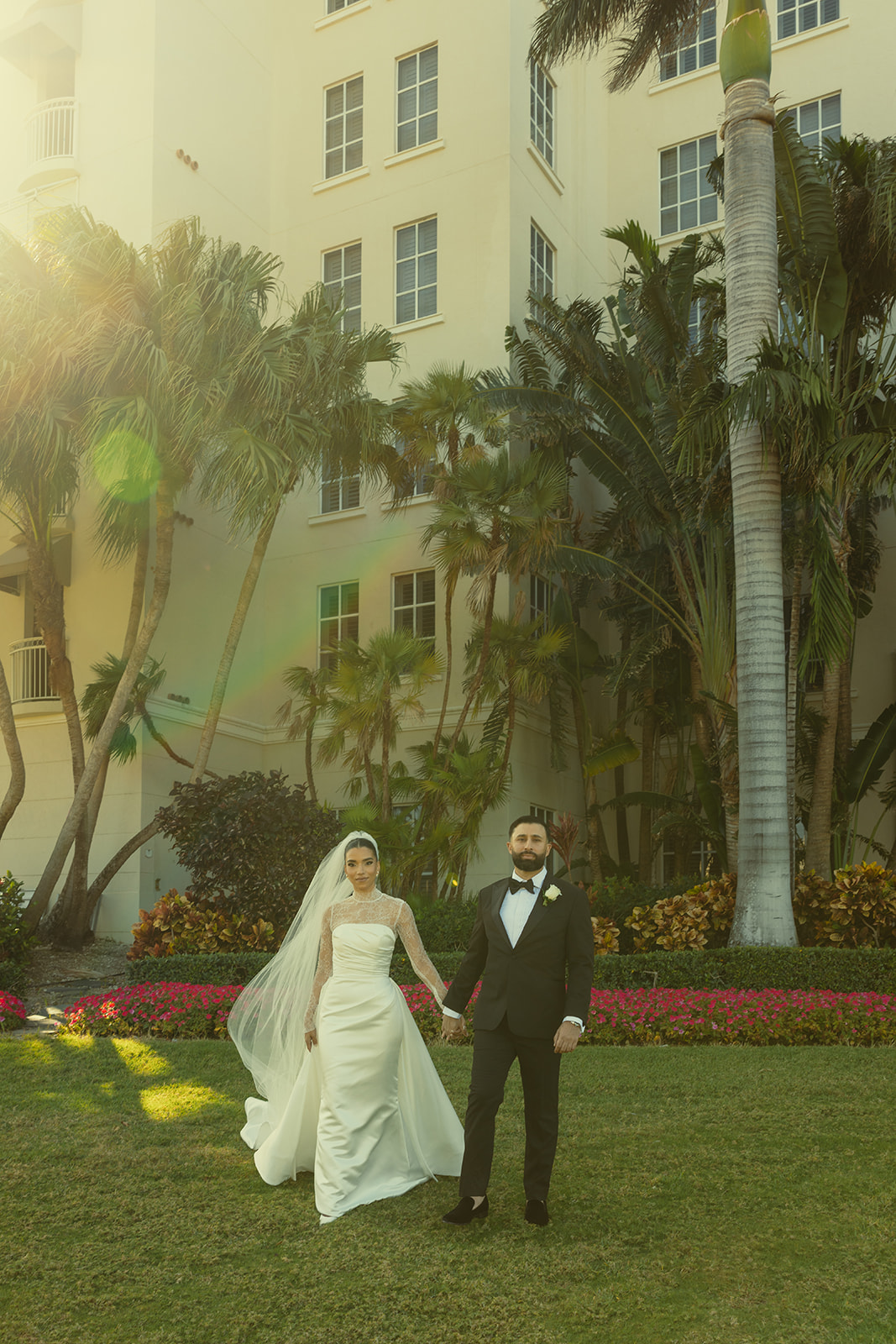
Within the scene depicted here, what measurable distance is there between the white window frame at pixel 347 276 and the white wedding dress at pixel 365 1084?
57.3 ft

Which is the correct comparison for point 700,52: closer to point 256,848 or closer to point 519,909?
point 256,848

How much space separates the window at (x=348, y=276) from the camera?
21.8 m

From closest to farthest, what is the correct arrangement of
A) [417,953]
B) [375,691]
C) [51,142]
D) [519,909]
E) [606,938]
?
[519,909] → [417,953] → [606,938] → [375,691] → [51,142]

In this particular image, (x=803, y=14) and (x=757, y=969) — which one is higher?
(x=803, y=14)

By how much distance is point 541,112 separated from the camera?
70.6ft

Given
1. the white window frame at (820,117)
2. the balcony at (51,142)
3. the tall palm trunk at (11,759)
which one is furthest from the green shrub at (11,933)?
the white window frame at (820,117)

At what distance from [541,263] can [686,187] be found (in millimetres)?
4014

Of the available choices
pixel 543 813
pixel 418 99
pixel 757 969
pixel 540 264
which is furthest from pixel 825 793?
pixel 418 99

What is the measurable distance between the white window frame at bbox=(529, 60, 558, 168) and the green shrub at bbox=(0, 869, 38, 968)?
52.2 feet

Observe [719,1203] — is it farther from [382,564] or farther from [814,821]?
[382,564]

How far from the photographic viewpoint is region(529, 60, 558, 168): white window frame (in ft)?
69.1

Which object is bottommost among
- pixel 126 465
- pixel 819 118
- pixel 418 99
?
pixel 126 465

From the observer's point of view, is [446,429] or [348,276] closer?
[446,429]

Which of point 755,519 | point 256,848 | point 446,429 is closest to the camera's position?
point 755,519
